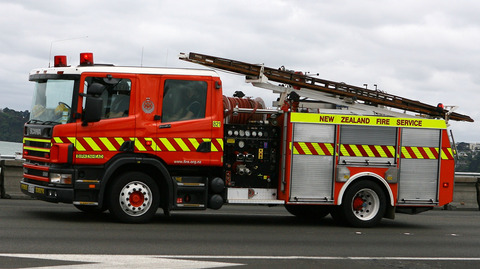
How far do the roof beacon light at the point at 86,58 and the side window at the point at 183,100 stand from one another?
4.37 feet

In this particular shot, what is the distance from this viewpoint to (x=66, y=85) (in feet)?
40.1

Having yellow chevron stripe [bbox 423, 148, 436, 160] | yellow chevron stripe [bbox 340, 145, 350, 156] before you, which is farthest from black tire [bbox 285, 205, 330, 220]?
yellow chevron stripe [bbox 423, 148, 436, 160]

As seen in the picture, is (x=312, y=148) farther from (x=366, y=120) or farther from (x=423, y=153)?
(x=423, y=153)

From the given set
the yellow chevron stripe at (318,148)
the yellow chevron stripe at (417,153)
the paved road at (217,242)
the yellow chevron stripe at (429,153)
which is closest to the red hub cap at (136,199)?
the paved road at (217,242)

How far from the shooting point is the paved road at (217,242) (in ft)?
29.2

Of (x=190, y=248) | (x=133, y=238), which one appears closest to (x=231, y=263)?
(x=190, y=248)

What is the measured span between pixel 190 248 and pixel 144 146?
280 cm

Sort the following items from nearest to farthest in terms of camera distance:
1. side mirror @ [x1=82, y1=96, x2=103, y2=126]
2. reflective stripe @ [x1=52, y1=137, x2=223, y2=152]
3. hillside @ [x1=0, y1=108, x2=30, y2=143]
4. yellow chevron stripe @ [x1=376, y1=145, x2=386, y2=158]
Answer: side mirror @ [x1=82, y1=96, x2=103, y2=126] → reflective stripe @ [x1=52, y1=137, x2=223, y2=152] → yellow chevron stripe @ [x1=376, y1=145, x2=386, y2=158] → hillside @ [x1=0, y1=108, x2=30, y2=143]

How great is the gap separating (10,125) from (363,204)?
8440 millimetres

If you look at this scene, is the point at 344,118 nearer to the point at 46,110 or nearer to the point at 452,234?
the point at 452,234

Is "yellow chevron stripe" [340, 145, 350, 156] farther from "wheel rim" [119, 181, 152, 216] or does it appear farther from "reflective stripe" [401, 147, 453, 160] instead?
"wheel rim" [119, 181, 152, 216]

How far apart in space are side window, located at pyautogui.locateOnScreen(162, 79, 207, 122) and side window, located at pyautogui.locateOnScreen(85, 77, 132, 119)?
626 mm

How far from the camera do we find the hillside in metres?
14.5

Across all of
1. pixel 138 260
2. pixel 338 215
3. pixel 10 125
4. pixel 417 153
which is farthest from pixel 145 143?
pixel 10 125
